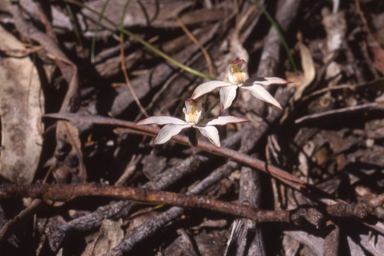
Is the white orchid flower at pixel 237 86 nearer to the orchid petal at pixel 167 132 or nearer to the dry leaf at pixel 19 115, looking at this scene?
the orchid petal at pixel 167 132

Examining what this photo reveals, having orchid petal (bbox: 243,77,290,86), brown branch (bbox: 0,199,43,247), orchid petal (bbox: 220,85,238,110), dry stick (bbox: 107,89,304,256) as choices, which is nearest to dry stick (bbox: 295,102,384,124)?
dry stick (bbox: 107,89,304,256)

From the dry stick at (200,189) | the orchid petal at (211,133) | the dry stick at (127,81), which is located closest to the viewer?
the orchid petal at (211,133)

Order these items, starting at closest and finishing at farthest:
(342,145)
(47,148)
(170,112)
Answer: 1. (47,148)
2. (342,145)
3. (170,112)

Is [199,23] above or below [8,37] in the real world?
above

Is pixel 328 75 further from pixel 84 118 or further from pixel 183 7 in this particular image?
pixel 84 118

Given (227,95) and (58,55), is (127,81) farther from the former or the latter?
(227,95)

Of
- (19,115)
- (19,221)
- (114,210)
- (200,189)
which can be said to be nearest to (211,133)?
(200,189)

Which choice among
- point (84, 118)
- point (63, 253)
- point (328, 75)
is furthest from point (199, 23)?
point (63, 253)

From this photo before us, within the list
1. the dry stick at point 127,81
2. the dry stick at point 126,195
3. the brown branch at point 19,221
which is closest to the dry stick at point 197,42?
the dry stick at point 127,81
